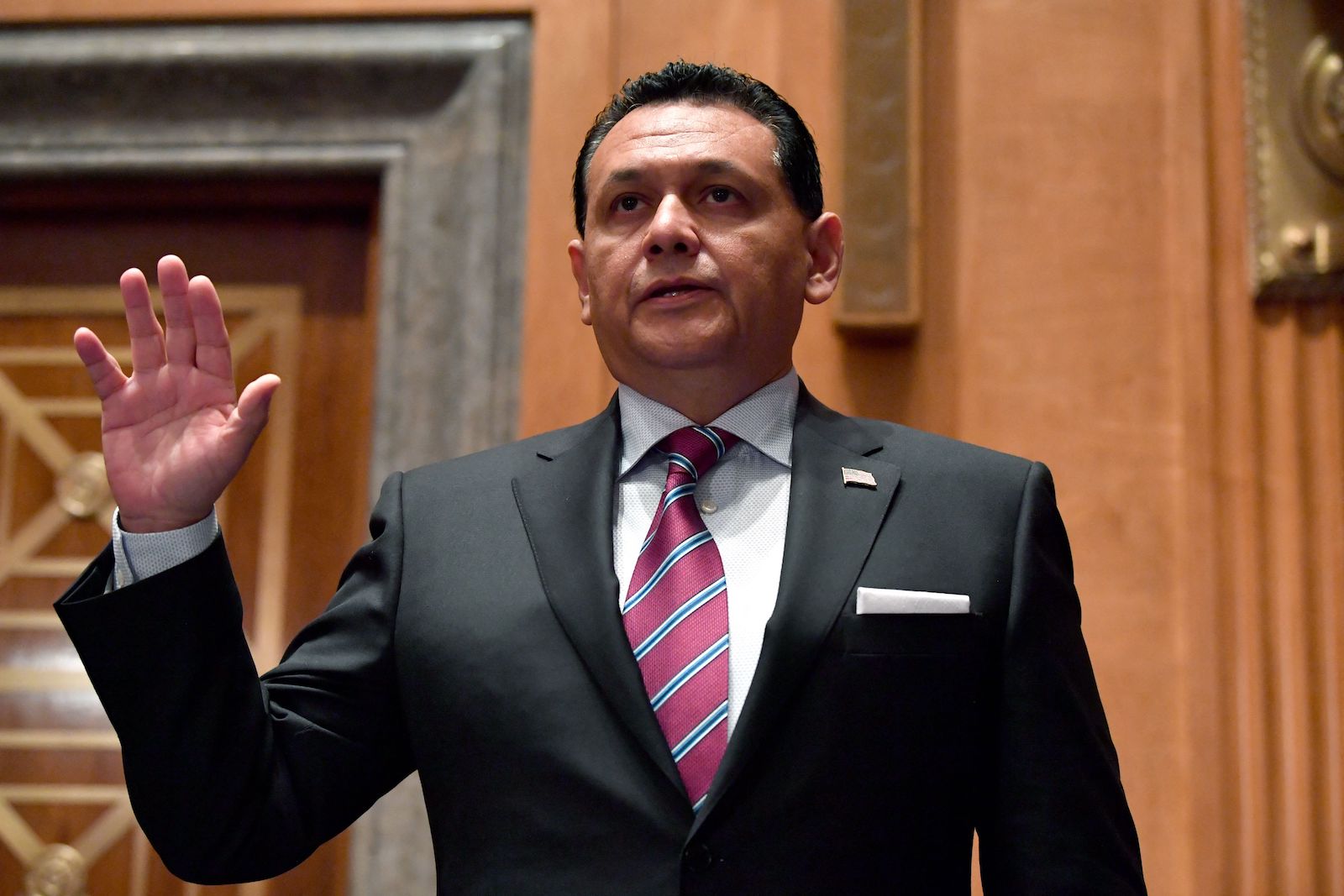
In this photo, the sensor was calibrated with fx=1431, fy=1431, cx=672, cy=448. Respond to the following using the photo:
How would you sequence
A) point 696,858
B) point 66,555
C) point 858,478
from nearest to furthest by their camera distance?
point 696,858 → point 858,478 → point 66,555

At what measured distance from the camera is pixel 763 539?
1316 millimetres

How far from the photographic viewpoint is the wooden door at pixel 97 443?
2486mm

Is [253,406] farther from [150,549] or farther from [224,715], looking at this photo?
[224,715]

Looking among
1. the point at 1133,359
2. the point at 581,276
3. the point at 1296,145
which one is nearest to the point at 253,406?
the point at 581,276

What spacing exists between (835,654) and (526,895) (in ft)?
1.06

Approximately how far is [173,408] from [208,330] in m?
0.07

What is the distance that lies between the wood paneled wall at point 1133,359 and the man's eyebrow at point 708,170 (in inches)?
33.2

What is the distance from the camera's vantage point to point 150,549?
1.16m

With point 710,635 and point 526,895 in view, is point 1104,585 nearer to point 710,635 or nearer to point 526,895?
point 710,635

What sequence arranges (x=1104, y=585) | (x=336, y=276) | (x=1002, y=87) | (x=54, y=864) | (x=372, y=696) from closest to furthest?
1. (x=372, y=696)
2. (x=1104, y=585)
3. (x=1002, y=87)
4. (x=54, y=864)
5. (x=336, y=276)

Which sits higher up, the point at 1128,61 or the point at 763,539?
the point at 1128,61

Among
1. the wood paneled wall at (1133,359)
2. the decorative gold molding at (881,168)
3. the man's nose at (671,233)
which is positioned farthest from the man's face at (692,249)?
the wood paneled wall at (1133,359)

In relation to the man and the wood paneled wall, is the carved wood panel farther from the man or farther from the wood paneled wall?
the man

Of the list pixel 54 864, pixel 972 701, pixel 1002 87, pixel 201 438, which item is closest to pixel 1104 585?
pixel 1002 87
